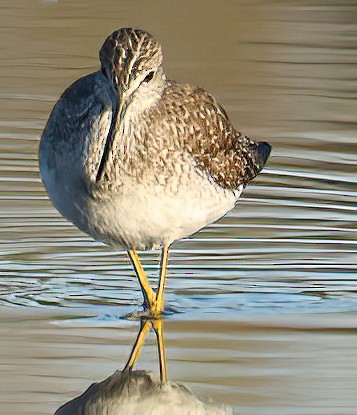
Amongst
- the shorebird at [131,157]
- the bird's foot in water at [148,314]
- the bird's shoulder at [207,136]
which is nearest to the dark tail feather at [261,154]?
the bird's shoulder at [207,136]

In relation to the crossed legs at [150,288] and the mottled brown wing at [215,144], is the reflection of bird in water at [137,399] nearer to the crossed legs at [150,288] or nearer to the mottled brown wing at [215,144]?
the crossed legs at [150,288]

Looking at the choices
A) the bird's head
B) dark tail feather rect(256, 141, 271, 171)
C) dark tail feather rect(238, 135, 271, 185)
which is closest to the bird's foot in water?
dark tail feather rect(238, 135, 271, 185)

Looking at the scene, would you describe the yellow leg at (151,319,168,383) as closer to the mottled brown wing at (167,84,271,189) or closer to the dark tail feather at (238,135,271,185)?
the mottled brown wing at (167,84,271,189)

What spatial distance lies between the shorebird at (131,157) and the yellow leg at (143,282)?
0.01m

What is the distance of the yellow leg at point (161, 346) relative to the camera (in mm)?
8577

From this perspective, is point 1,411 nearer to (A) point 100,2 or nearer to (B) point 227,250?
(B) point 227,250

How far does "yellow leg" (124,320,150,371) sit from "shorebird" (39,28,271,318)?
0.58 feet

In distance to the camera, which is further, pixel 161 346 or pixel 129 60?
pixel 161 346

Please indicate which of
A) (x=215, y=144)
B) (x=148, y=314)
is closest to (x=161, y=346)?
(x=148, y=314)

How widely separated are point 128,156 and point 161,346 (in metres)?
1.15

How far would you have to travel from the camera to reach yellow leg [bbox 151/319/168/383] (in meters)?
8.58

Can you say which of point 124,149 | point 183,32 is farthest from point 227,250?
point 183,32

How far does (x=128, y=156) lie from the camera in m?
9.38

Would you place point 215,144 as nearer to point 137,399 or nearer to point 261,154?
point 261,154
